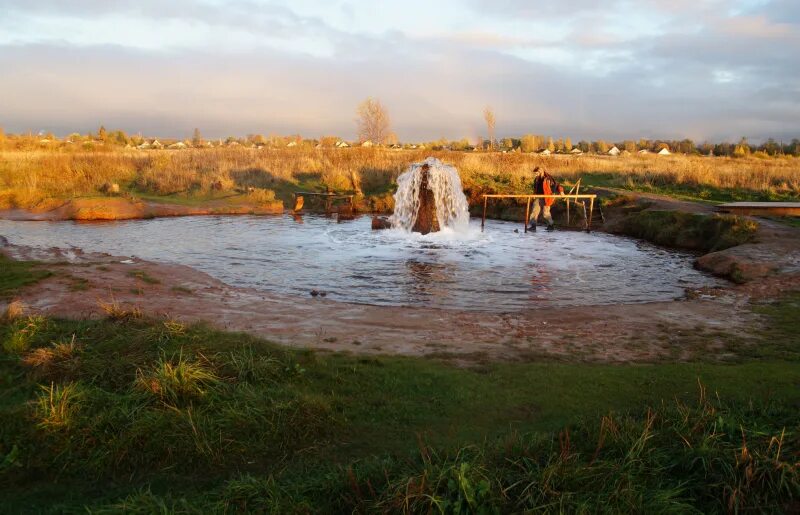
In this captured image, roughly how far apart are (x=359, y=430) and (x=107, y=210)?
71.3 feet

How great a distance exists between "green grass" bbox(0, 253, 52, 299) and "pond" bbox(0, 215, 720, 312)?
331 cm

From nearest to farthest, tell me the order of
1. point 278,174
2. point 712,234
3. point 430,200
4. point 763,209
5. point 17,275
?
point 17,275 < point 712,234 < point 430,200 < point 763,209 < point 278,174

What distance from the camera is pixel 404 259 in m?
15.7

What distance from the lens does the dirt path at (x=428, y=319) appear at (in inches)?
297

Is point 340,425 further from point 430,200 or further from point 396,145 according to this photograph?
point 396,145

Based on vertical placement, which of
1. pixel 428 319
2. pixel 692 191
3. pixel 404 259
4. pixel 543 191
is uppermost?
pixel 543 191

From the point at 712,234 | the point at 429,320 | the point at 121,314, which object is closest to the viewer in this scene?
the point at 121,314

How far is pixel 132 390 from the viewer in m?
5.11

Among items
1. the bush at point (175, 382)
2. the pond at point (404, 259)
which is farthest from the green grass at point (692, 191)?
the bush at point (175, 382)

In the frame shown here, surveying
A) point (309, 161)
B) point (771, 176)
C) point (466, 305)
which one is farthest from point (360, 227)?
point (771, 176)

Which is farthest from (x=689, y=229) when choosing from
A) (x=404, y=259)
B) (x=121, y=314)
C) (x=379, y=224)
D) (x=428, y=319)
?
(x=121, y=314)

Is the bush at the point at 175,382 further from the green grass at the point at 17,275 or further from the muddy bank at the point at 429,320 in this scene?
the green grass at the point at 17,275

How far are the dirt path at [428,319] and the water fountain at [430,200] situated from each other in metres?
9.54

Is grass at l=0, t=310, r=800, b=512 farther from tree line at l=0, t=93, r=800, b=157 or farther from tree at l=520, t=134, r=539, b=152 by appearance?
tree at l=520, t=134, r=539, b=152
